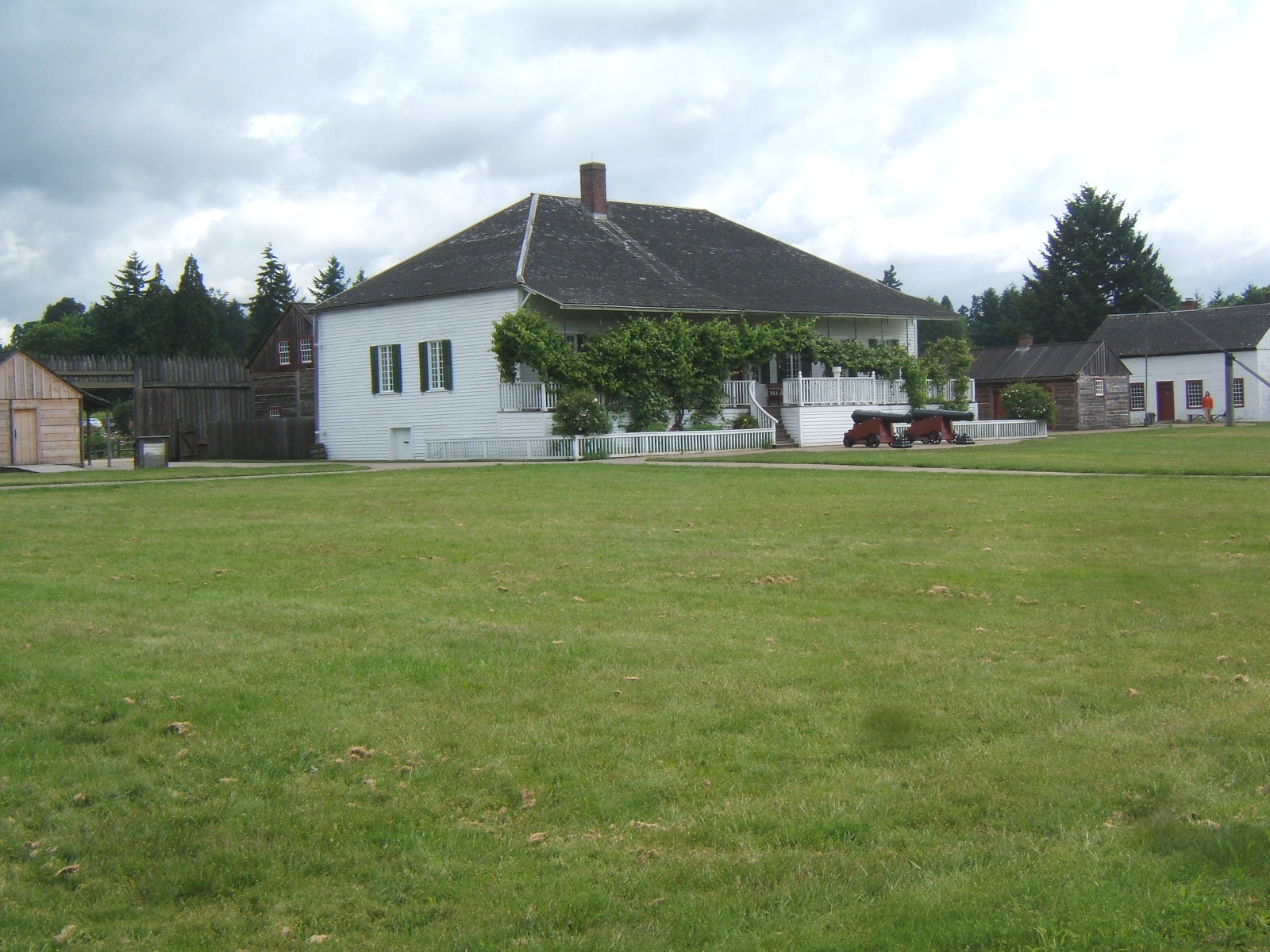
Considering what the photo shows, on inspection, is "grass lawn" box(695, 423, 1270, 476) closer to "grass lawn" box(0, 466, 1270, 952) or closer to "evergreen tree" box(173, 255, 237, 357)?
"grass lawn" box(0, 466, 1270, 952)

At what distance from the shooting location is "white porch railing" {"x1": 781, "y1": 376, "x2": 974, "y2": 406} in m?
40.6

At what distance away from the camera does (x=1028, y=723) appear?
19.8ft

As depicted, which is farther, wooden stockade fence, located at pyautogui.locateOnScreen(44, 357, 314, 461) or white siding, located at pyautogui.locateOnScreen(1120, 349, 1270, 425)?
white siding, located at pyautogui.locateOnScreen(1120, 349, 1270, 425)

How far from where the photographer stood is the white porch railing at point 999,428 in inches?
1623

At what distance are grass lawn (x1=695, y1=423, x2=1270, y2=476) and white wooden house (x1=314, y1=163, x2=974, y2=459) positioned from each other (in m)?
8.24

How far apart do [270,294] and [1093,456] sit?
8063 cm

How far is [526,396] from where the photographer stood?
120 ft

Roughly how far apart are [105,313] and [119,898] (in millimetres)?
92864

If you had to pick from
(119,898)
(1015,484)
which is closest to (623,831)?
(119,898)

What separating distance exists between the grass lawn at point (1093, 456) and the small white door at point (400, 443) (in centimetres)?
1409

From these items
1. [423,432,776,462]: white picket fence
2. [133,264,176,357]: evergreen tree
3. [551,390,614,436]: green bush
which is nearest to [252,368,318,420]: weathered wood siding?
[423,432,776,462]: white picket fence

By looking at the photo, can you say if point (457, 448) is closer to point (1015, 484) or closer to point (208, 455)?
point (208, 455)

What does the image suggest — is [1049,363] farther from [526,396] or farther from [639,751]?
[639,751]

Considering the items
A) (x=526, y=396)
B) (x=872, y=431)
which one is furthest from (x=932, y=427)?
(x=526, y=396)
